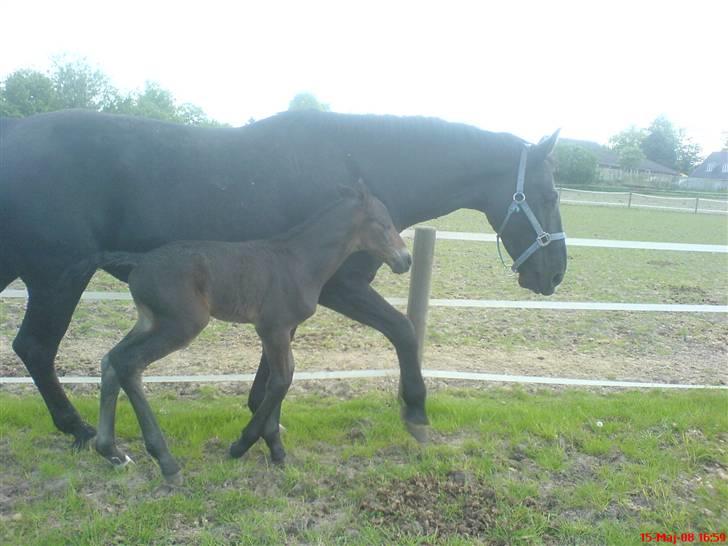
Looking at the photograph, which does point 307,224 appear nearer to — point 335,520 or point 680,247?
point 335,520

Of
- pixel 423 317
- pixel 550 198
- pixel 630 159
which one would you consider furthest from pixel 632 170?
pixel 550 198

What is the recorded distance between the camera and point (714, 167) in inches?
2500

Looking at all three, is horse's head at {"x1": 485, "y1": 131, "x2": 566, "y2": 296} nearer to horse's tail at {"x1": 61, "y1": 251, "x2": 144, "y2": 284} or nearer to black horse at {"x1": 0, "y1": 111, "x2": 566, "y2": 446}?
black horse at {"x1": 0, "y1": 111, "x2": 566, "y2": 446}

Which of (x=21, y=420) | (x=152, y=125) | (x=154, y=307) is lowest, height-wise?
(x=21, y=420)

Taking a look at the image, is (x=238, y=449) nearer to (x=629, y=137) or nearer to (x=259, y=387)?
(x=259, y=387)

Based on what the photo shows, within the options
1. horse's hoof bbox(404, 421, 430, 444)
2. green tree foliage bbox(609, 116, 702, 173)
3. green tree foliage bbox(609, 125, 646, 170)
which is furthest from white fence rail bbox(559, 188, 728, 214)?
green tree foliage bbox(609, 116, 702, 173)

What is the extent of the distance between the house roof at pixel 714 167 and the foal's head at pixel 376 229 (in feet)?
212

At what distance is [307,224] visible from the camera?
3352 millimetres

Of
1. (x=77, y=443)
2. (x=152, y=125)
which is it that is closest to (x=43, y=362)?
(x=77, y=443)

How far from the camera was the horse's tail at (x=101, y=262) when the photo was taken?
3.05 m

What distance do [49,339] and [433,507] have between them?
2403 mm

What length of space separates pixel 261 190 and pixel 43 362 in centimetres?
166

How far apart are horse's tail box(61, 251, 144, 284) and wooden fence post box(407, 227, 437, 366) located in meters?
2.15

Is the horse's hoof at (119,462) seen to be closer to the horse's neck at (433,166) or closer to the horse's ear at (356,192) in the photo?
the horse's ear at (356,192)
